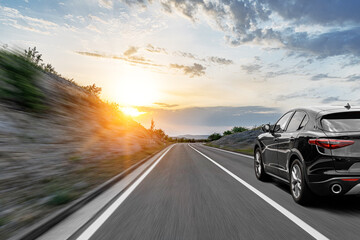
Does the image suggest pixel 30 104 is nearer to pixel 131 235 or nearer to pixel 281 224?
pixel 131 235

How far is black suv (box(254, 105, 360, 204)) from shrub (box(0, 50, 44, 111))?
951 centimetres

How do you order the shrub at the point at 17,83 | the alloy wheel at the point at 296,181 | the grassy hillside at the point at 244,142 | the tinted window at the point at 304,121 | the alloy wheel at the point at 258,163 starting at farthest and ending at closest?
1. the grassy hillside at the point at 244,142
2. the shrub at the point at 17,83
3. the alloy wheel at the point at 258,163
4. the tinted window at the point at 304,121
5. the alloy wheel at the point at 296,181

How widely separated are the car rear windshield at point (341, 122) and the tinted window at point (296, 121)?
0.87 metres

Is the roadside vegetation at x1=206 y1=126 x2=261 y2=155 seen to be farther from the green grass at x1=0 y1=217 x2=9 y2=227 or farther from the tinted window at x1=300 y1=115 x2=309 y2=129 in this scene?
the green grass at x1=0 y1=217 x2=9 y2=227

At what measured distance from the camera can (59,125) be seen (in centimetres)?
1348

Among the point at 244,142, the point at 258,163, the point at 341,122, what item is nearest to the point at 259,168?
→ the point at 258,163

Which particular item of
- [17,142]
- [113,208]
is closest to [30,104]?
[17,142]

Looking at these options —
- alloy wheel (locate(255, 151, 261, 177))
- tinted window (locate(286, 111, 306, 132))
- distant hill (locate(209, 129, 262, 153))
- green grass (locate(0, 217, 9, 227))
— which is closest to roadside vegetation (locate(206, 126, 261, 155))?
distant hill (locate(209, 129, 262, 153))

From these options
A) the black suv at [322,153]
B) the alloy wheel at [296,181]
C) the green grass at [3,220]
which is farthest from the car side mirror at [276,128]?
the green grass at [3,220]

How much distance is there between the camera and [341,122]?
17.4 feet

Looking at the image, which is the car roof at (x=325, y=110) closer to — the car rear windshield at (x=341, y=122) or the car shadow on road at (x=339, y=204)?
the car rear windshield at (x=341, y=122)

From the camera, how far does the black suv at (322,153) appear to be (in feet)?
16.1

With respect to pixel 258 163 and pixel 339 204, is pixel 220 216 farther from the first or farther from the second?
pixel 258 163

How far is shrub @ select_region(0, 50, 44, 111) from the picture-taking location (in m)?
10.9
